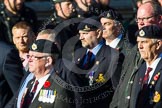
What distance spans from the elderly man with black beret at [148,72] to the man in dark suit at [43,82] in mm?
877

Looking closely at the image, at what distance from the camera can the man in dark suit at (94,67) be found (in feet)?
42.8

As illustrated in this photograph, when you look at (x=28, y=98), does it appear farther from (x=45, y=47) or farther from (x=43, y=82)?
(x=45, y=47)

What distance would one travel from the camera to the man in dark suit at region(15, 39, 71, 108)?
12.1 metres

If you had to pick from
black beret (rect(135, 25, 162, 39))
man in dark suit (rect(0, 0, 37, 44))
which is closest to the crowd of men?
black beret (rect(135, 25, 162, 39))

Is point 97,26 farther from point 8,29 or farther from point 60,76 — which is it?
point 8,29

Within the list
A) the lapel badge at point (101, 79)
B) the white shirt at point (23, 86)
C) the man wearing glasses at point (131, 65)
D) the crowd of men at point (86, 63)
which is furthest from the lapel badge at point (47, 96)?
the lapel badge at point (101, 79)

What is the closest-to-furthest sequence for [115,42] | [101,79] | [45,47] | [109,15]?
[45,47]
[101,79]
[115,42]
[109,15]

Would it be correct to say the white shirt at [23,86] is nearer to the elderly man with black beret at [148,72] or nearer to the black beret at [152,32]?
the elderly man with black beret at [148,72]

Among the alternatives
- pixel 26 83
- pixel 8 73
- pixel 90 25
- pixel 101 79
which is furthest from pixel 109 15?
pixel 26 83

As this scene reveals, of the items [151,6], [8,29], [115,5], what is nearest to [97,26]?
[151,6]

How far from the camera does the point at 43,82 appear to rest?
12242mm

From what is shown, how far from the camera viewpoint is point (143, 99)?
1191cm

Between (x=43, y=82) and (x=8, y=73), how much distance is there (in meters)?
1.52

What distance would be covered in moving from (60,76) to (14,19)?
15.0 feet
